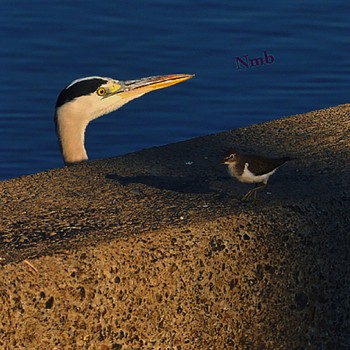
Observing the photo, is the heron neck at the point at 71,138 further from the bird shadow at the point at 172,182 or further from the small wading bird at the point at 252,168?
the small wading bird at the point at 252,168

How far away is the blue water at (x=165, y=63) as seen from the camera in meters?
10.8

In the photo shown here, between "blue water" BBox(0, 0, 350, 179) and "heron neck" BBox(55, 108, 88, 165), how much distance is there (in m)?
3.16

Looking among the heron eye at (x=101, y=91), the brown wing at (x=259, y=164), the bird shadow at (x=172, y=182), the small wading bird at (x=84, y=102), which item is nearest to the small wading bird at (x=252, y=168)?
the brown wing at (x=259, y=164)

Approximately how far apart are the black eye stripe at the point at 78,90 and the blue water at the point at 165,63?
308cm

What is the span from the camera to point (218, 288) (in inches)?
187

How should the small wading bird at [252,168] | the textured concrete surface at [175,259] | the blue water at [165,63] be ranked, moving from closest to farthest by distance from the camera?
the textured concrete surface at [175,259] < the small wading bird at [252,168] < the blue water at [165,63]

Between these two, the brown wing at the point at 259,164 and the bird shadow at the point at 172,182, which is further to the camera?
the bird shadow at the point at 172,182

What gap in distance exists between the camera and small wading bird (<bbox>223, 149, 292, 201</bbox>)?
5074 millimetres

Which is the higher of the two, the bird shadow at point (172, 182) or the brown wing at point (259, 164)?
the brown wing at point (259, 164)

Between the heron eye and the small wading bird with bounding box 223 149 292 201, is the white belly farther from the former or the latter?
the heron eye

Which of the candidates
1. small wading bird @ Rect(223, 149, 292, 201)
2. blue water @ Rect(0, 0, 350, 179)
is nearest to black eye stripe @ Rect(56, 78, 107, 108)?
small wading bird @ Rect(223, 149, 292, 201)

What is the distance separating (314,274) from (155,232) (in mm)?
724

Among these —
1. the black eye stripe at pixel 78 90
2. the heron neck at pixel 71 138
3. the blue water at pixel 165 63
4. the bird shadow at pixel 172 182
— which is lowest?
the blue water at pixel 165 63

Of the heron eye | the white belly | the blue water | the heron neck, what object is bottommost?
the blue water
